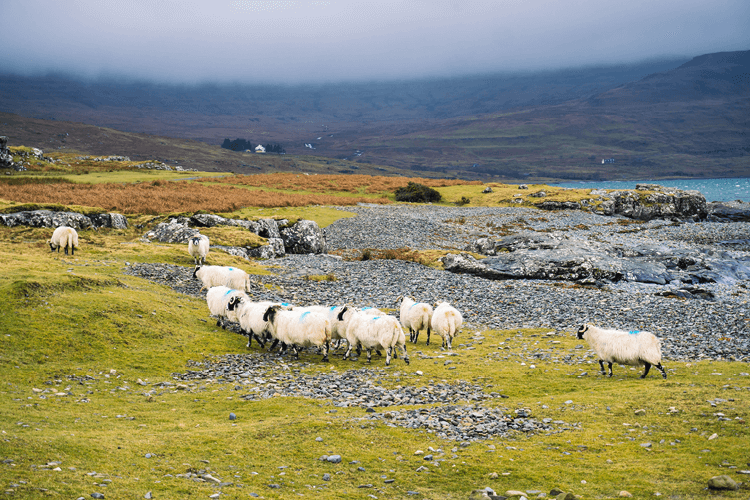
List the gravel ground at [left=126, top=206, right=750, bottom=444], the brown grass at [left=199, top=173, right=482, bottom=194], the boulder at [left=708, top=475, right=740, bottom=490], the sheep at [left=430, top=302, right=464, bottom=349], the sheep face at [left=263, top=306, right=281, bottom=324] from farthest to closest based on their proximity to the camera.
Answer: the brown grass at [left=199, top=173, right=482, bottom=194] < the sheep at [left=430, top=302, right=464, bottom=349] < the sheep face at [left=263, top=306, right=281, bottom=324] < the gravel ground at [left=126, top=206, right=750, bottom=444] < the boulder at [left=708, top=475, right=740, bottom=490]

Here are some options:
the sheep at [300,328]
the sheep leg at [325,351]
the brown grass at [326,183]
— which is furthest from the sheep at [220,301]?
the brown grass at [326,183]

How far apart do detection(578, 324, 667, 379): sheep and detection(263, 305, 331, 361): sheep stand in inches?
373

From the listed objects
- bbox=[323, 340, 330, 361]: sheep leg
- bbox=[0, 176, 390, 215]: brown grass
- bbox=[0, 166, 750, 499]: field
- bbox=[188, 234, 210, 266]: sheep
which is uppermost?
bbox=[0, 176, 390, 215]: brown grass

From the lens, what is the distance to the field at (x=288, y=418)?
8625mm

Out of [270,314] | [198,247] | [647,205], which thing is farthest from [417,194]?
[270,314]

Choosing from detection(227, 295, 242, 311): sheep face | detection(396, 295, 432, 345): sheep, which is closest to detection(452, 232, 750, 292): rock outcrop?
detection(396, 295, 432, 345): sheep

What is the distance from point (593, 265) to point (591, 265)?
0.89ft

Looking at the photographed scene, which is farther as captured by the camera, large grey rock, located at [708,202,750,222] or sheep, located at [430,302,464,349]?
large grey rock, located at [708,202,750,222]

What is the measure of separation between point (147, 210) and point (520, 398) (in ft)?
136

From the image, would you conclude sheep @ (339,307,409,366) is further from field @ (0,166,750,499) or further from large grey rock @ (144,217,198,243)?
large grey rock @ (144,217,198,243)

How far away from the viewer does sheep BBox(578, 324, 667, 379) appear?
1514 centimetres

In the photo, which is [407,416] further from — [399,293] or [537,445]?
[399,293]

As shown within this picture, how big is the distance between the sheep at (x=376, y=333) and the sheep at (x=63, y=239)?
21.2m

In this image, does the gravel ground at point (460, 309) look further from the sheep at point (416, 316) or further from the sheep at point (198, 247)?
the sheep at point (198, 247)
